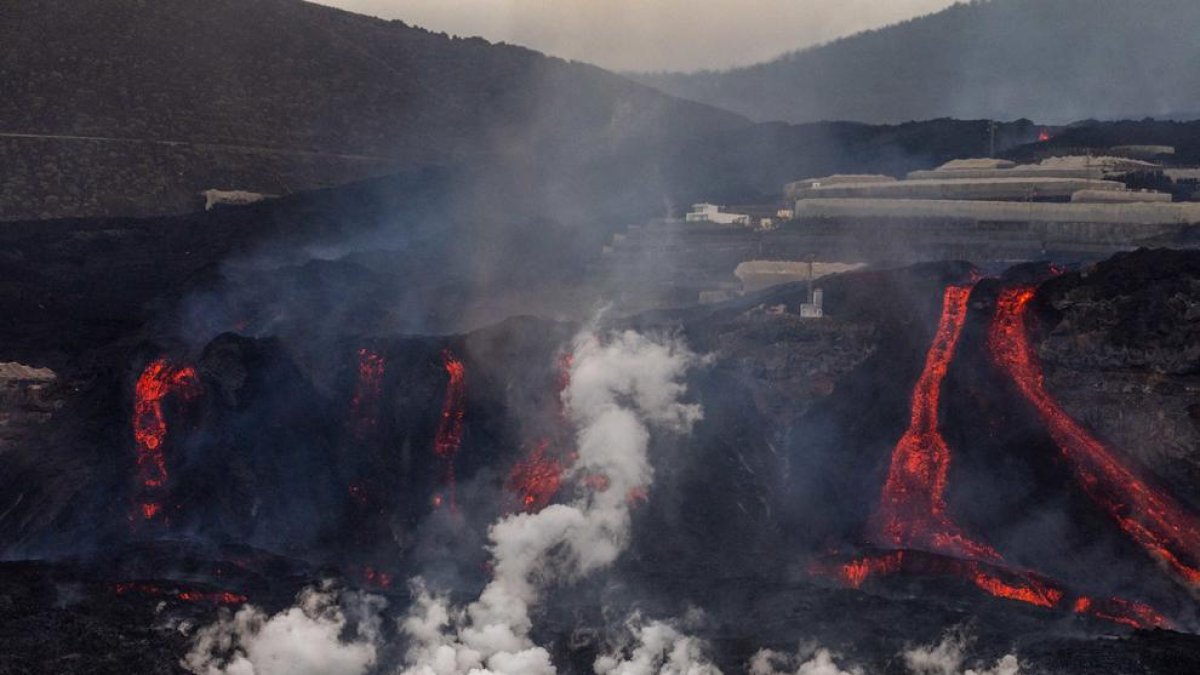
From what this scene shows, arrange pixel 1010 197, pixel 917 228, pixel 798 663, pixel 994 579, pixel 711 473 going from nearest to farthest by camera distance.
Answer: pixel 798 663 < pixel 994 579 < pixel 711 473 < pixel 917 228 < pixel 1010 197

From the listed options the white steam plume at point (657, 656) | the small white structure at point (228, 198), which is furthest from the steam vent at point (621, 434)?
the small white structure at point (228, 198)

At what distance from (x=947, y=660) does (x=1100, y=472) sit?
12.3 meters

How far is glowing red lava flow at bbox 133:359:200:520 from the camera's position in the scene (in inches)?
1421

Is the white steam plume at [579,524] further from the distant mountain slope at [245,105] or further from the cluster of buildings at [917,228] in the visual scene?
the distant mountain slope at [245,105]

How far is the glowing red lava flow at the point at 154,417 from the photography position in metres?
36.1

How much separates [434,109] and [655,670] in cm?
8177

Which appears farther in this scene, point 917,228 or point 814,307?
point 917,228

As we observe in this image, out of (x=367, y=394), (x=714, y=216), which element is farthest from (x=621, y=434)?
(x=714, y=216)

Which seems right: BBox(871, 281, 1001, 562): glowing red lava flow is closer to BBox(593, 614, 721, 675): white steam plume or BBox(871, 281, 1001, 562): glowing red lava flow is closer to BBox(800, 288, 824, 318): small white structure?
BBox(800, 288, 824, 318): small white structure

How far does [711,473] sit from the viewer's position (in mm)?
36344

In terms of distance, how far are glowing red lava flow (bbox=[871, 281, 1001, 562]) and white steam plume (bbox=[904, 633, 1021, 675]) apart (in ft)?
28.2

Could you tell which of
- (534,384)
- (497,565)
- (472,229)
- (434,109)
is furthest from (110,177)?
(497,565)

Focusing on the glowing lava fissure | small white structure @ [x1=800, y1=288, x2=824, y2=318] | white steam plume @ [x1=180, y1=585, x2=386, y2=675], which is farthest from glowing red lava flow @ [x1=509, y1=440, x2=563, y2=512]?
small white structure @ [x1=800, y1=288, x2=824, y2=318]

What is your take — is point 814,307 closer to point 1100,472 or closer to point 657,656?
point 1100,472
